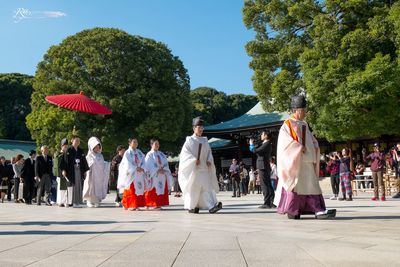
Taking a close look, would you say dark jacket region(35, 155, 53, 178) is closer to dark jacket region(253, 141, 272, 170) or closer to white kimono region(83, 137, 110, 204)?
white kimono region(83, 137, 110, 204)

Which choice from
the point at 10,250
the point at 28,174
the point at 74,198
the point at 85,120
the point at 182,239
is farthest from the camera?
the point at 85,120

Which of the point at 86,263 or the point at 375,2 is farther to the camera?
the point at 375,2

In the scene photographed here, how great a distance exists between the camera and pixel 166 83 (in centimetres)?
3275

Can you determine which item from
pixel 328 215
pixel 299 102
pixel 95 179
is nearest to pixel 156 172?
pixel 95 179

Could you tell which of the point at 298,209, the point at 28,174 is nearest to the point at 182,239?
the point at 298,209

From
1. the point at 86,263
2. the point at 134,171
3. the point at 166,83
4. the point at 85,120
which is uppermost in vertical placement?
the point at 166,83

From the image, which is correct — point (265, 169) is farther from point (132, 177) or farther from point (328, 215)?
point (328, 215)

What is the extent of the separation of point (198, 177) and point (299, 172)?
106 inches

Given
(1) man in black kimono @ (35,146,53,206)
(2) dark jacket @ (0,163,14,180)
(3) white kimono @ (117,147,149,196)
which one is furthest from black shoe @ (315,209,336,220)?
(2) dark jacket @ (0,163,14,180)

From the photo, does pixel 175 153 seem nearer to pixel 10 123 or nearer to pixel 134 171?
pixel 10 123

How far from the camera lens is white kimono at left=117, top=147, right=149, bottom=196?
11.6m

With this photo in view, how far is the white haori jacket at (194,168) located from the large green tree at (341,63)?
1092 centimetres

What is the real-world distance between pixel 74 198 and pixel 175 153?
21.6 metres

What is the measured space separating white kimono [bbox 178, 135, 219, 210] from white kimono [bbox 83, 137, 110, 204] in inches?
187
